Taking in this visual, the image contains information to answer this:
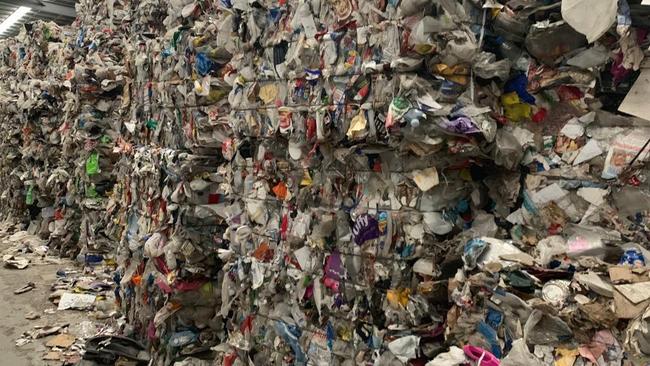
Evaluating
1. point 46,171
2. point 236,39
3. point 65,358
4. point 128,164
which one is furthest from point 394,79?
point 46,171

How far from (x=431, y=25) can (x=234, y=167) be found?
1.68m

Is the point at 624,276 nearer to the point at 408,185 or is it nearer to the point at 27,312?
the point at 408,185

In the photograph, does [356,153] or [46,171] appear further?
[46,171]

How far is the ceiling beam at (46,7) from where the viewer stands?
1070cm

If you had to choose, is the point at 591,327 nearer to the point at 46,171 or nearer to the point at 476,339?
the point at 476,339

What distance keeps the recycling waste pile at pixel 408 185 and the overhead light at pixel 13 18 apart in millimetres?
9623

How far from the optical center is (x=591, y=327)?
1.59m

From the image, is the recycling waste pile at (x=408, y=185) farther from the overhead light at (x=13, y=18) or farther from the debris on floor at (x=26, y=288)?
the overhead light at (x=13, y=18)

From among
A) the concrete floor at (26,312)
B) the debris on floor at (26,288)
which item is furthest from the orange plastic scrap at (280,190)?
the debris on floor at (26,288)

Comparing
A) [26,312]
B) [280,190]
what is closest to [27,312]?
[26,312]

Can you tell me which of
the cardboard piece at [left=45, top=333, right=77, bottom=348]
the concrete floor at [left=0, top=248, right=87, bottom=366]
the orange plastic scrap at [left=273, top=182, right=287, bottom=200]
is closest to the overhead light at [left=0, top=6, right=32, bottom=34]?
the concrete floor at [left=0, top=248, right=87, bottom=366]

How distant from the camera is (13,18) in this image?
1236 cm

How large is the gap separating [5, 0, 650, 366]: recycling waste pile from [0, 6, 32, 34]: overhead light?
9623 millimetres

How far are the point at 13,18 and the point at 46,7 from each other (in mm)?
1742
